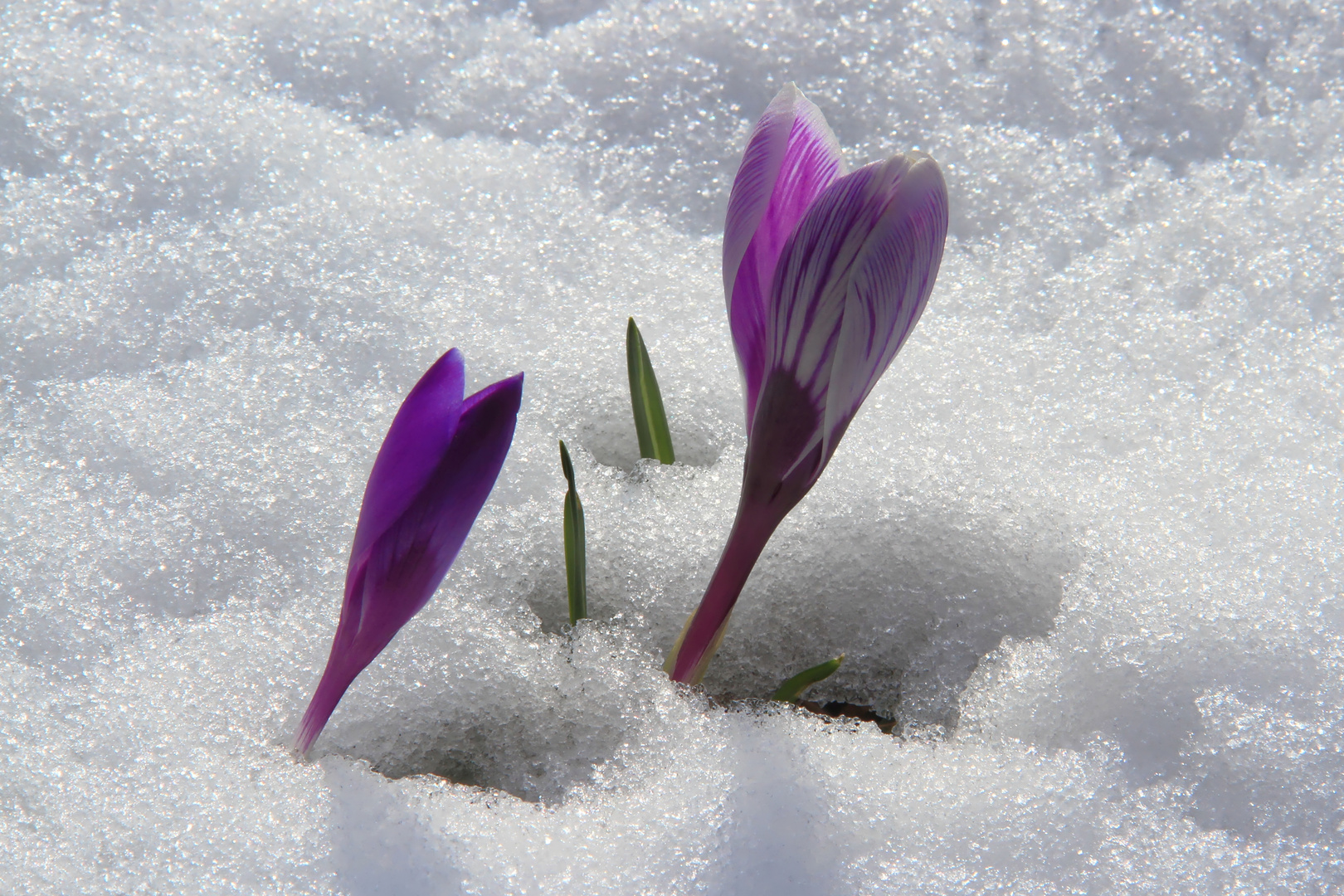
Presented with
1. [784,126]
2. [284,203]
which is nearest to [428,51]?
[284,203]

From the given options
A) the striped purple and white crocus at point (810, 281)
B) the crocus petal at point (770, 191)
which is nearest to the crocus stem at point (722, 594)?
the striped purple and white crocus at point (810, 281)

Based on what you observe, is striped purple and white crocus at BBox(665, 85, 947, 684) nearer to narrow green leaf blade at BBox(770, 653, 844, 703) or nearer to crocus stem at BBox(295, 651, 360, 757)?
narrow green leaf blade at BBox(770, 653, 844, 703)

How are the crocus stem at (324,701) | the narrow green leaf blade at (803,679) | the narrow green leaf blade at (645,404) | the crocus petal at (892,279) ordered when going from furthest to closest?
1. the narrow green leaf blade at (645,404)
2. the narrow green leaf blade at (803,679)
3. the crocus stem at (324,701)
4. the crocus petal at (892,279)

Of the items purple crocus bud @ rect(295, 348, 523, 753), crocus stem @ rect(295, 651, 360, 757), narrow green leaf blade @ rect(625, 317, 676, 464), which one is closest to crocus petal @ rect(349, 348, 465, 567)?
purple crocus bud @ rect(295, 348, 523, 753)

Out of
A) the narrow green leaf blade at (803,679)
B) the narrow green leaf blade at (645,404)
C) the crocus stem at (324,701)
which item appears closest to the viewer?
the crocus stem at (324,701)

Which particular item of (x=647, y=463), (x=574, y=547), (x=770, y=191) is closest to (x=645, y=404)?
(x=647, y=463)

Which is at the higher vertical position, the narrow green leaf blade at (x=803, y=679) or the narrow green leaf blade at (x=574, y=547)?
the narrow green leaf blade at (x=574, y=547)

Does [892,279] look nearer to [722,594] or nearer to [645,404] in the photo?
[722,594]

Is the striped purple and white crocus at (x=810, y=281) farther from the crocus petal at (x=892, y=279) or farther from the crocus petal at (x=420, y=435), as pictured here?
the crocus petal at (x=420, y=435)
